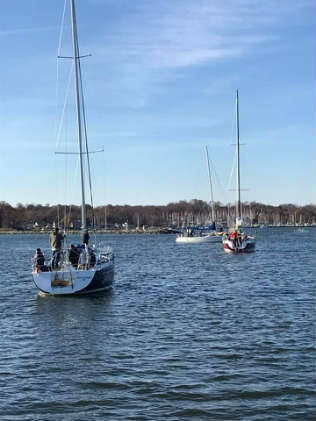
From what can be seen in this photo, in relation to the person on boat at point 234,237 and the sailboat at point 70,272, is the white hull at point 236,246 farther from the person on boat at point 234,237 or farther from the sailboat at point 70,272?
the sailboat at point 70,272

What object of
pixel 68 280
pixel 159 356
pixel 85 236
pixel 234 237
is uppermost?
pixel 85 236

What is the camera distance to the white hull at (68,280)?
27.1m

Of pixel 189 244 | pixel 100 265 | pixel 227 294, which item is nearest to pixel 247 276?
pixel 227 294

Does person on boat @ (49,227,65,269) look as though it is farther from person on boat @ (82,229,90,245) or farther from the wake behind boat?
the wake behind boat

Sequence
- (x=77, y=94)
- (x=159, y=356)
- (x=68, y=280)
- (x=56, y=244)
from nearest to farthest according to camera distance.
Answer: (x=159, y=356) → (x=68, y=280) → (x=56, y=244) → (x=77, y=94)

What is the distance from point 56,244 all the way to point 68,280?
2.06 m

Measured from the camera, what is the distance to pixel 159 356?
1619 centimetres

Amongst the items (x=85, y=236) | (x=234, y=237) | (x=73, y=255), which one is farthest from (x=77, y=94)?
(x=234, y=237)

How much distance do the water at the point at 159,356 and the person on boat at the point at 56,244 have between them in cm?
173

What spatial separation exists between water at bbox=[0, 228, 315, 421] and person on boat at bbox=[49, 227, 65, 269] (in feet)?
5.67

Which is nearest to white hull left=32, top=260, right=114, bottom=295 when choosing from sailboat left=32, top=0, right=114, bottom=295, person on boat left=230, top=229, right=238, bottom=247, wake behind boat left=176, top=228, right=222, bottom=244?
sailboat left=32, top=0, right=114, bottom=295

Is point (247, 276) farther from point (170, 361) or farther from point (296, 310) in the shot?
point (170, 361)

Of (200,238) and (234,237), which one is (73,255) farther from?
(200,238)

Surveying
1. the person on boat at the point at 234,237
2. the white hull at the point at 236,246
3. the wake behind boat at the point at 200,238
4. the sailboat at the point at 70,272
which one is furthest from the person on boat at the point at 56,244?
the wake behind boat at the point at 200,238
